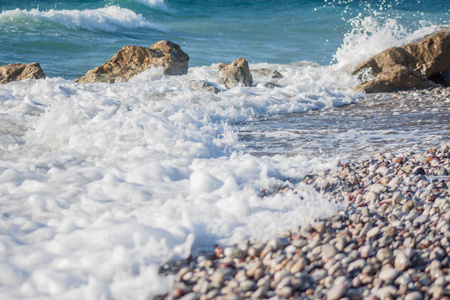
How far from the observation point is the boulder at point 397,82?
7.51 metres

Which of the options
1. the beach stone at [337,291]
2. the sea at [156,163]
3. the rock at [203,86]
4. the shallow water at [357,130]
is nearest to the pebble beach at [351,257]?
the beach stone at [337,291]

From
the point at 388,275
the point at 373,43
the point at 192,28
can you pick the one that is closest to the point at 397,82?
the point at 373,43

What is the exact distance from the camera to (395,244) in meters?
2.32

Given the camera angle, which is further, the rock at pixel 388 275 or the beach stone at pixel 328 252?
the beach stone at pixel 328 252

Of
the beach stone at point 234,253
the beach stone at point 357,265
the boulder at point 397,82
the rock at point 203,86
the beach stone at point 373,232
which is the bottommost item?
the beach stone at point 234,253

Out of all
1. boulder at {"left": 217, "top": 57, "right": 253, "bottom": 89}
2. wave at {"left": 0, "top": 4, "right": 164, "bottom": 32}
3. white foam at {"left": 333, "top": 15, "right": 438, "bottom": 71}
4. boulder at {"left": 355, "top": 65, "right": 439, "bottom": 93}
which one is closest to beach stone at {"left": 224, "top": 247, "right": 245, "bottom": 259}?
boulder at {"left": 217, "top": 57, "right": 253, "bottom": 89}

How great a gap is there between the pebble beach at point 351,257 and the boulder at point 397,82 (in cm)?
470

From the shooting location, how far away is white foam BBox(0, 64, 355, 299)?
2.25 meters

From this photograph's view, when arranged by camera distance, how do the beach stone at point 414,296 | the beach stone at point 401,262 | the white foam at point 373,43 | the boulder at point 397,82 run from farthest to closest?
the white foam at point 373,43
the boulder at point 397,82
the beach stone at point 401,262
the beach stone at point 414,296

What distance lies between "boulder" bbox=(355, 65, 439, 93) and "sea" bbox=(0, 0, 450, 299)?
18.7 inches

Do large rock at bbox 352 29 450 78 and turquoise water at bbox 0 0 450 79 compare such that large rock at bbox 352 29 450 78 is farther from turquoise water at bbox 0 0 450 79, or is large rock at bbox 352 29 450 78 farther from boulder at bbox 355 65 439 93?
turquoise water at bbox 0 0 450 79

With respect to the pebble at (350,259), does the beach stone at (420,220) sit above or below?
above

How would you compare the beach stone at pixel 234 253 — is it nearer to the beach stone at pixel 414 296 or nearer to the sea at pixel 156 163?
the sea at pixel 156 163

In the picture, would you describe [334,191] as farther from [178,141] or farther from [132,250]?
[178,141]
